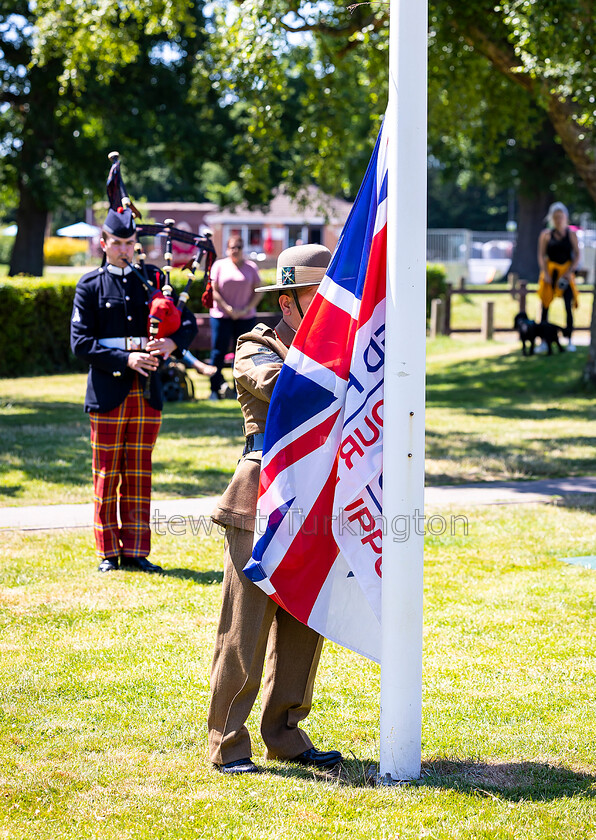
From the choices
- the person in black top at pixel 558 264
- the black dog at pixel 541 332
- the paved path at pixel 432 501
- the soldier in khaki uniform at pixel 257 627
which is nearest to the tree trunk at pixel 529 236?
the black dog at pixel 541 332

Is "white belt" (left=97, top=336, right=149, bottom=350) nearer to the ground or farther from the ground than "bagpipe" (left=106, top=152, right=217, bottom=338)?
nearer to the ground

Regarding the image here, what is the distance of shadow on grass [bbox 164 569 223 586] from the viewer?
6629mm

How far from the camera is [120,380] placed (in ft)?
21.9

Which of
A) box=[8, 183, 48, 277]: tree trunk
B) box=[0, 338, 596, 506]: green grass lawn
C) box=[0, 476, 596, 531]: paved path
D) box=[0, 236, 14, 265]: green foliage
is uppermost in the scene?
box=[0, 236, 14, 265]: green foliage

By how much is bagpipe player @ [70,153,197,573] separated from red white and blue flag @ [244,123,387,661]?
9.23 feet

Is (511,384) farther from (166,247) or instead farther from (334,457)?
(334,457)

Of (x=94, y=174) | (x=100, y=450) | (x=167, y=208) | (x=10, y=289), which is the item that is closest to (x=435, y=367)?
(x=10, y=289)

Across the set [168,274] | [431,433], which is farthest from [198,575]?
[431,433]

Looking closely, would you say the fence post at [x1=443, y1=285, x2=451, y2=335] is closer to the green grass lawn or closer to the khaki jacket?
the green grass lawn

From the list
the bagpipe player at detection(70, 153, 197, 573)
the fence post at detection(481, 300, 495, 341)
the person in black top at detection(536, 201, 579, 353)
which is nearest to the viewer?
the bagpipe player at detection(70, 153, 197, 573)

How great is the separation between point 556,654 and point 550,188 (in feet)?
109

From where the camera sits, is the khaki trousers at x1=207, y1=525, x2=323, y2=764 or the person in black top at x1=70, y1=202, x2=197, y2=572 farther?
the person in black top at x1=70, y1=202, x2=197, y2=572

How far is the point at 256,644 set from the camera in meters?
3.92

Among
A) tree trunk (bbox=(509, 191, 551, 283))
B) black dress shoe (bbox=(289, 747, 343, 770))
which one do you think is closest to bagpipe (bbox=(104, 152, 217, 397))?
black dress shoe (bbox=(289, 747, 343, 770))
